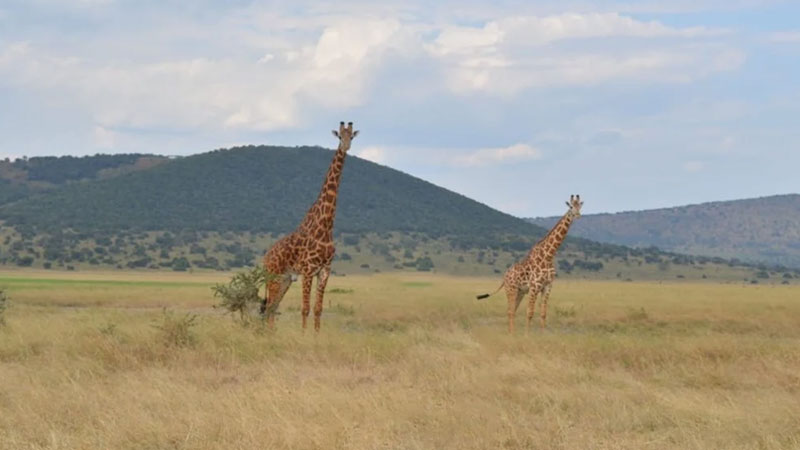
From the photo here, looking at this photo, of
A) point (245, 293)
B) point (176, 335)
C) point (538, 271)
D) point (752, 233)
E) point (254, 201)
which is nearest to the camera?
point (176, 335)

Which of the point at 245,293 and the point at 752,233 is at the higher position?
the point at 752,233

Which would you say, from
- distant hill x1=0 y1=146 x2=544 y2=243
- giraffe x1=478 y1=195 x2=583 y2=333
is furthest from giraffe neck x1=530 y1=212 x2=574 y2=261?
distant hill x1=0 y1=146 x2=544 y2=243

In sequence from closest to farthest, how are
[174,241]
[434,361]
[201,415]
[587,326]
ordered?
[201,415]
[434,361]
[587,326]
[174,241]

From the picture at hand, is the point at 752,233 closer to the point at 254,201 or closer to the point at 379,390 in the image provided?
the point at 254,201

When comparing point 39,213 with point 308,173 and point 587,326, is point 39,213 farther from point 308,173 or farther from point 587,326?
point 587,326

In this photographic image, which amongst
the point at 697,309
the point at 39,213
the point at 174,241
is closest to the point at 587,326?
the point at 697,309

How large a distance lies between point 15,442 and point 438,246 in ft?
286

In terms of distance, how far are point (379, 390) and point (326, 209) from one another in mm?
6896

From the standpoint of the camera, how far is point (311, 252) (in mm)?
17625

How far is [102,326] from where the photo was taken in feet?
56.8

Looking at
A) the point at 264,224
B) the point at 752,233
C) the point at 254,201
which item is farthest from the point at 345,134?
the point at 752,233

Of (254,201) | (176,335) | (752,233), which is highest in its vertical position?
(752,233)

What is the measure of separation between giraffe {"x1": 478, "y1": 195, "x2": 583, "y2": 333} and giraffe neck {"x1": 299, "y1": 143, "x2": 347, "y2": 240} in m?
4.71

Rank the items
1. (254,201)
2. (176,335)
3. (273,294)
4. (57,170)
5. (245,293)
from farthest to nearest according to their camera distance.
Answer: (57,170), (254,201), (245,293), (273,294), (176,335)
